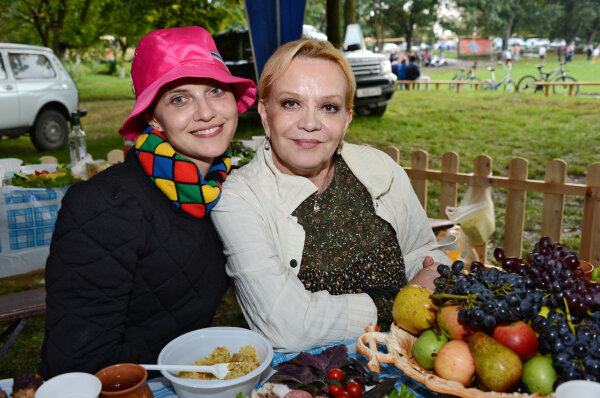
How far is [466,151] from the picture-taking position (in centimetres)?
1063

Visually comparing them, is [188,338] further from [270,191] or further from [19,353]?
[19,353]

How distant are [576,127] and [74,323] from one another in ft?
42.6

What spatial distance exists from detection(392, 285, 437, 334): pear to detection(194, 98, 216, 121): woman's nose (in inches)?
38.8

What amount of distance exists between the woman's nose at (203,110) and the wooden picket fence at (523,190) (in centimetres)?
372

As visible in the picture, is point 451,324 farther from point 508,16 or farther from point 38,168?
point 508,16

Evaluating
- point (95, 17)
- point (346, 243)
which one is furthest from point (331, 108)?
point (95, 17)

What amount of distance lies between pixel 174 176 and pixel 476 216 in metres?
3.79

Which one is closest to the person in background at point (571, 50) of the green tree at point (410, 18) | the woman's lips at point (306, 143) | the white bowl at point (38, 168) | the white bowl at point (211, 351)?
the green tree at point (410, 18)

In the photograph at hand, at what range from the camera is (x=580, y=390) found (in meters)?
1.03

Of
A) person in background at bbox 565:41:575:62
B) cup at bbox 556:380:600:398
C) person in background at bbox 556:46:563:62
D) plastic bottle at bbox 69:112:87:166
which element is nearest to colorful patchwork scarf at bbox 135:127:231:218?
cup at bbox 556:380:600:398

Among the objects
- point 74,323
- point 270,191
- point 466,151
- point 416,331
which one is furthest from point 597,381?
point 466,151

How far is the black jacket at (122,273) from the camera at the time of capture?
1.51 meters

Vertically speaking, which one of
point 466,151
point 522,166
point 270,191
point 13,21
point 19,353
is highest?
point 13,21

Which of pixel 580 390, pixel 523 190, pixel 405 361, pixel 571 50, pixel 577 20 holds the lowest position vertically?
pixel 523 190
